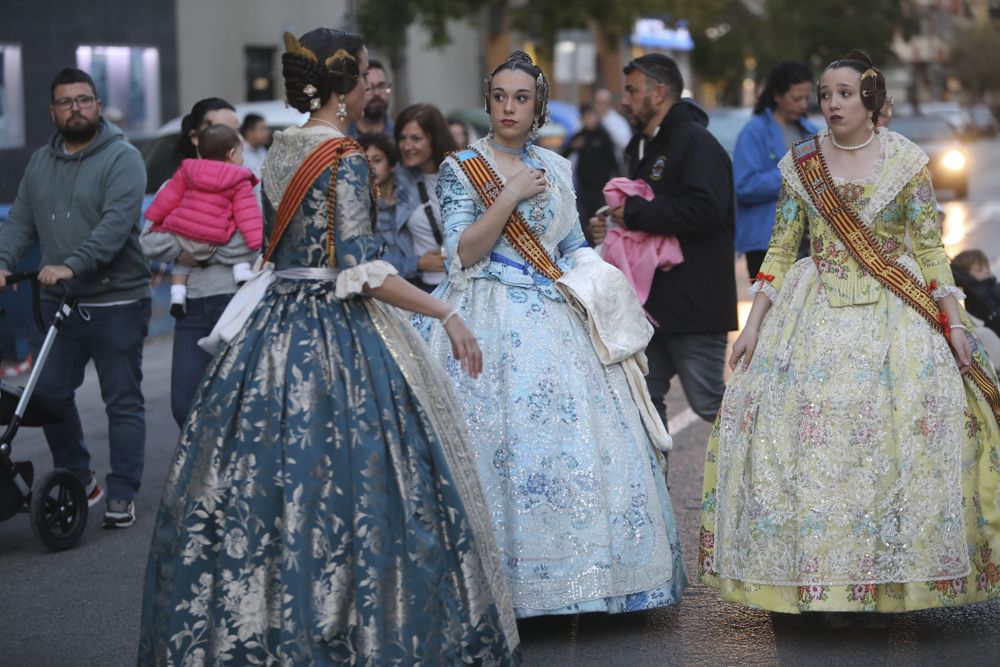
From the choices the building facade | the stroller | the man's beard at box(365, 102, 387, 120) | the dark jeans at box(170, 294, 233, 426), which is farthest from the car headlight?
the stroller

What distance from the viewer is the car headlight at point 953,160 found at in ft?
93.8

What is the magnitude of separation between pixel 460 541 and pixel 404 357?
0.56 metres

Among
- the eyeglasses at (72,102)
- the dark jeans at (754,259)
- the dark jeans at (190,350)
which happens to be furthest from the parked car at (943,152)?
the eyeglasses at (72,102)

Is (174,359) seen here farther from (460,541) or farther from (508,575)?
(460,541)

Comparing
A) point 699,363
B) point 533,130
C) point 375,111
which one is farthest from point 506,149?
point 375,111

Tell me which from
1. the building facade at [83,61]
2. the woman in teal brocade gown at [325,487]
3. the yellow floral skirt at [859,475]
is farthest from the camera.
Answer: the building facade at [83,61]

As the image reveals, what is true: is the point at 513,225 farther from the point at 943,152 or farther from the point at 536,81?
the point at 943,152

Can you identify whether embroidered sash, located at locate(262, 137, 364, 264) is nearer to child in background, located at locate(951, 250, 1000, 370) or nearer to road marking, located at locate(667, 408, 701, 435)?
child in background, located at locate(951, 250, 1000, 370)

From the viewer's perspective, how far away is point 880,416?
5277 millimetres

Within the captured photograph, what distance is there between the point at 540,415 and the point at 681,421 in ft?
14.7

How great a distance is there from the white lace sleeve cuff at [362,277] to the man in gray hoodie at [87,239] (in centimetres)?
301

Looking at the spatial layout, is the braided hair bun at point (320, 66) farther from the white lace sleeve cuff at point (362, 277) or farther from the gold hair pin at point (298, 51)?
the white lace sleeve cuff at point (362, 277)

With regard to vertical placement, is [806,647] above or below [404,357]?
below

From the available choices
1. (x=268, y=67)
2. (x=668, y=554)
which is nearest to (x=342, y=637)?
(x=668, y=554)
